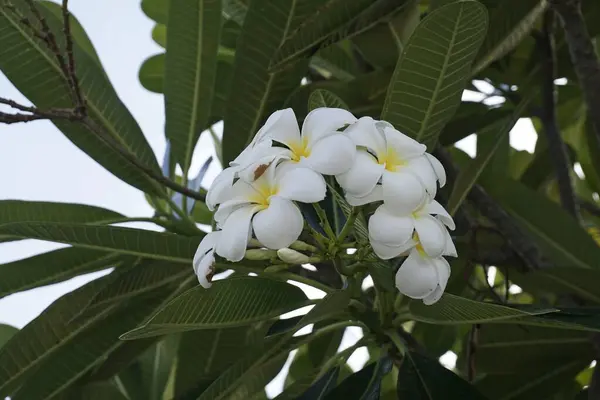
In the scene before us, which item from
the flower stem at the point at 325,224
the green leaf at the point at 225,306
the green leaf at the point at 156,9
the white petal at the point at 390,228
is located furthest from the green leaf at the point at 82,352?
the green leaf at the point at 156,9

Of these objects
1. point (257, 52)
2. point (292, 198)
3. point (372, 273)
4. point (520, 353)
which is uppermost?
point (257, 52)

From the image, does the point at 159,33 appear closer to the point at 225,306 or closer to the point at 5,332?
the point at 5,332

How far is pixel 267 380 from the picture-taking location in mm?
891

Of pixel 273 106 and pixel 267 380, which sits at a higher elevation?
pixel 273 106

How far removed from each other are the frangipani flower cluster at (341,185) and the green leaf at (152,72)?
0.86 meters

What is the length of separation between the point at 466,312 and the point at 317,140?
0.21 metres

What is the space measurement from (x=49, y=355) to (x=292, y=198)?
0.56 m

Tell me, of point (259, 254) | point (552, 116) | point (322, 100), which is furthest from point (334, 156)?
point (552, 116)


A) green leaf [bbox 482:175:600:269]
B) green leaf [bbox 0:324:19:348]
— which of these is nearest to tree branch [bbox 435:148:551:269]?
green leaf [bbox 482:175:600:269]

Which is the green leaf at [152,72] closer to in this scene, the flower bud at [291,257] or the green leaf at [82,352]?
the green leaf at [82,352]

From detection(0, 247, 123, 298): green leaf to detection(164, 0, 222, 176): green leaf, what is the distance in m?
0.19

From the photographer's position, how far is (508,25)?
2.98 feet

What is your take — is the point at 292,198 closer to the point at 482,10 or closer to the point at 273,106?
the point at 482,10

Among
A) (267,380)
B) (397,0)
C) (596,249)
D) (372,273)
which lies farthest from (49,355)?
(596,249)
